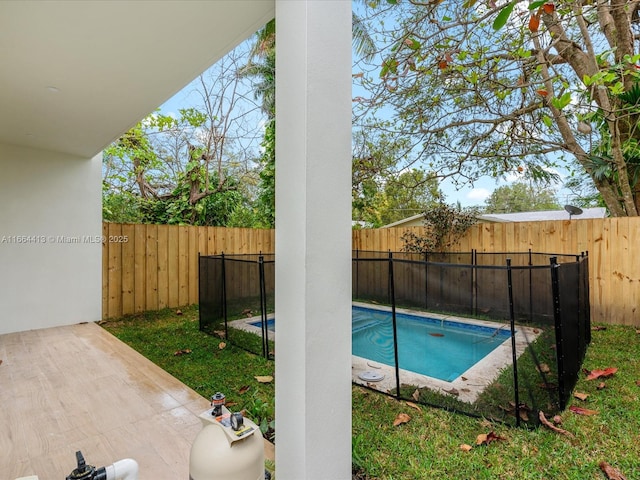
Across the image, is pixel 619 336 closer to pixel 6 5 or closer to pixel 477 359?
pixel 477 359

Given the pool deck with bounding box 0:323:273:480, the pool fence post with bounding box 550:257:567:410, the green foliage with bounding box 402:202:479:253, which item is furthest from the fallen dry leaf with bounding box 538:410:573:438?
the green foliage with bounding box 402:202:479:253

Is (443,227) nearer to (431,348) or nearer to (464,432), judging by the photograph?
(431,348)

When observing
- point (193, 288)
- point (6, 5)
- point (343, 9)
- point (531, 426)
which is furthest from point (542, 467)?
point (193, 288)

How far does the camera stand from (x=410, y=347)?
3.68 metres

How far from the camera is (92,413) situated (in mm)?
2270

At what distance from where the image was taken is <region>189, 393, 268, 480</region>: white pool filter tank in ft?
3.92

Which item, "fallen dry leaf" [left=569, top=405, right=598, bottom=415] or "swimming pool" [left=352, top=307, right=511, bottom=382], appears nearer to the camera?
"fallen dry leaf" [left=569, top=405, right=598, bottom=415]

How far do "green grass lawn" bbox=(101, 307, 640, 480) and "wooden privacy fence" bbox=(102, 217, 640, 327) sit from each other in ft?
5.55

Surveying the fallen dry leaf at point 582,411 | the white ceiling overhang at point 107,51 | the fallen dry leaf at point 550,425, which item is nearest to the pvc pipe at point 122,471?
the white ceiling overhang at point 107,51

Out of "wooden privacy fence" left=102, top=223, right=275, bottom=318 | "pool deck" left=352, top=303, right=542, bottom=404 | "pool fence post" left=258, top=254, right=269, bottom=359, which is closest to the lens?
"pool deck" left=352, top=303, right=542, bottom=404

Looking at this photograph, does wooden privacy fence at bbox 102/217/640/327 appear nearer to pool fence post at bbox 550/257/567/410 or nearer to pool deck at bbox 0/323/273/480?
pool deck at bbox 0/323/273/480

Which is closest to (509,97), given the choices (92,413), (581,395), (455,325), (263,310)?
(455,325)

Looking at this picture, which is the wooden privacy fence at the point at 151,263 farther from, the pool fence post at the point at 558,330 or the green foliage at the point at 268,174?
the pool fence post at the point at 558,330

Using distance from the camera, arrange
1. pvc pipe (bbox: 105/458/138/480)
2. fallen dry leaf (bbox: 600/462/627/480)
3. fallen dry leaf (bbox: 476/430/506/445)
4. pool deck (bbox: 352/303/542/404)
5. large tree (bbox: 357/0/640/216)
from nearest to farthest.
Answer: pvc pipe (bbox: 105/458/138/480)
fallen dry leaf (bbox: 600/462/627/480)
fallen dry leaf (bbox: 476/430/506/445)
pool deck (bbox: 352/303/542/404)
large tree (bbox: 357/0/640/216)
